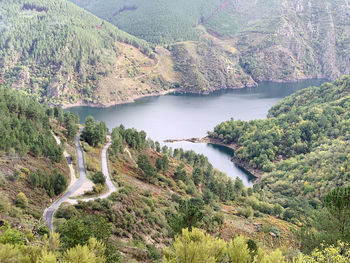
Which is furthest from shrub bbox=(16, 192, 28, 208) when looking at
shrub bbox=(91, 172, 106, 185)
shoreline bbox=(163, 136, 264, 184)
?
shoreline bbox=(163, 136, 264, 184)

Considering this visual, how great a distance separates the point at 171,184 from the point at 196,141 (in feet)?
247

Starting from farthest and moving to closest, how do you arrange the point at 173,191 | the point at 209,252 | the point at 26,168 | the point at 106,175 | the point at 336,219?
the point at 173,191
the point at 106,175
the point at 26,168
the point at 336,219
the point at 209,252

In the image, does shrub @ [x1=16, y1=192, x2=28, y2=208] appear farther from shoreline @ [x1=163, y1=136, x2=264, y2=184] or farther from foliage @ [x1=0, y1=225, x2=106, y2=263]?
shoreline @ [x1=163, y1=136, x2=264, y2=184]

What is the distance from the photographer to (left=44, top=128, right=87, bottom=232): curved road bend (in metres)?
41.8

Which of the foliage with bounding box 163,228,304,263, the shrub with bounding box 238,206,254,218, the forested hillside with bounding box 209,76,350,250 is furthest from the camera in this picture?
the forested hillside with bounding box 209,76,350,250

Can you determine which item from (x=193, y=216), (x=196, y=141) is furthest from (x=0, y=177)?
(x=196, y=141)

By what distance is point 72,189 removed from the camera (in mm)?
52844

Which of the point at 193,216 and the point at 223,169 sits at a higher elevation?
the point at 193,216

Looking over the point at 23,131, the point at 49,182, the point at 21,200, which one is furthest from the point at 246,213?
the point at 23,131

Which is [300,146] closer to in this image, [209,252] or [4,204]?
[4,204]

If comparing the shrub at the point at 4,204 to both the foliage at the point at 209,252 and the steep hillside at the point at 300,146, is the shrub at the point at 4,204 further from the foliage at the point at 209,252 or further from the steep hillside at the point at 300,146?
the steep hillside at the point at 300,146

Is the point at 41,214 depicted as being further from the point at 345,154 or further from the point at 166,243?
the point at 345,154

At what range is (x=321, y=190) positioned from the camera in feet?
281

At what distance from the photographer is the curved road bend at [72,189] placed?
41775 mm
